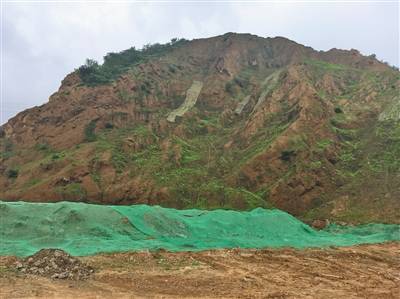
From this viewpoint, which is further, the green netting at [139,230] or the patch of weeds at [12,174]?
the patch of weeds at [12,174]

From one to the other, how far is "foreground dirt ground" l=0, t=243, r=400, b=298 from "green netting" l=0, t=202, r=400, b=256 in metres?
1.25

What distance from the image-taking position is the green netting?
50.3ft

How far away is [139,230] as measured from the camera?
56.6 ft

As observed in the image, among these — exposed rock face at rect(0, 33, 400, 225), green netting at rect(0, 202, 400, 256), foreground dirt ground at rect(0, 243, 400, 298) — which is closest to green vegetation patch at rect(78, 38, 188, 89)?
exposed rock face at rect(0, 33, 400, 225)

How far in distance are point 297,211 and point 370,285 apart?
1600 cm

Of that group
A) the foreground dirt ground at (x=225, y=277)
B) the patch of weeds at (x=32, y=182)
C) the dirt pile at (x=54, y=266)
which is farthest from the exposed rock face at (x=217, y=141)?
the dirt pile at (x=54, y=266)

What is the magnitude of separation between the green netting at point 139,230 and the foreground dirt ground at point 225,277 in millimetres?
1255

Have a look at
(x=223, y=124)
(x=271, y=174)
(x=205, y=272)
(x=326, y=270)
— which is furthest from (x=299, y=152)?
(x=205, y=272)

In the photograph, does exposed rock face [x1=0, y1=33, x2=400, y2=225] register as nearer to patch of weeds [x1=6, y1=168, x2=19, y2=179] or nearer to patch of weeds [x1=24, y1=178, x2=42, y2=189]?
patch of weeds [x1=6, y1=168, x2=19, y2=179]

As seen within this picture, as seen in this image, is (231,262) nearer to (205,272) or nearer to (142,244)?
(205,272)

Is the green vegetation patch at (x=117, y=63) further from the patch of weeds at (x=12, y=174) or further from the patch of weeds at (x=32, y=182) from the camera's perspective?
the patch of weeds at (x=32, y=182)

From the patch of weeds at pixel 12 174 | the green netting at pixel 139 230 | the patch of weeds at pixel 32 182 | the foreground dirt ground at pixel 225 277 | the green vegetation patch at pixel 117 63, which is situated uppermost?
the green vegetation patch at pixel 117 63

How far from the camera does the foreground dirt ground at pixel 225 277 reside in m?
10.4

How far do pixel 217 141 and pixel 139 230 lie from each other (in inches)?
860
